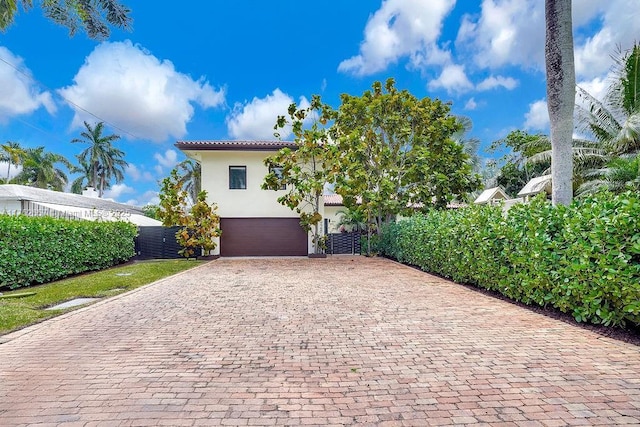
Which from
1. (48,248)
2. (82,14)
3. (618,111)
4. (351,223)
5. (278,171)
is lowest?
(48,248)

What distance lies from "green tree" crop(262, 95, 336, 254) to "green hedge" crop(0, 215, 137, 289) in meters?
7.01

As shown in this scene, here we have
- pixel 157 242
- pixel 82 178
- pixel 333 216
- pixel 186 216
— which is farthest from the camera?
pixel 82 178

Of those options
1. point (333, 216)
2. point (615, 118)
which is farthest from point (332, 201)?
point (615, 118)

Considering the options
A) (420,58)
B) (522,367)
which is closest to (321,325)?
(522,367)

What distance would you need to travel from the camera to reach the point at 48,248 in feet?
33.0

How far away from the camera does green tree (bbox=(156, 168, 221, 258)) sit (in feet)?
50.4

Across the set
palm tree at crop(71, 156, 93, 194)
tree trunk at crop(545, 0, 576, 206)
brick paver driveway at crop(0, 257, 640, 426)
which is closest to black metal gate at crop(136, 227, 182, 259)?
brick paver driveway at crop(0, 257, 640, 426)

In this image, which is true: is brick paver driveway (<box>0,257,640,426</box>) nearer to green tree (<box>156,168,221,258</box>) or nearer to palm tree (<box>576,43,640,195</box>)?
green tree (<box>156,168,221,258</box>)

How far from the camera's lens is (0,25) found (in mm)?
10211

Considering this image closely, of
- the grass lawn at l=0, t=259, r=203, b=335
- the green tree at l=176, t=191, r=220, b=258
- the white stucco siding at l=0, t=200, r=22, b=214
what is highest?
the white stucco siding at l=0, t=200, r=22, b=214

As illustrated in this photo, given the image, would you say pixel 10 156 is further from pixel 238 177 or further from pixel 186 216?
pixel 238 177

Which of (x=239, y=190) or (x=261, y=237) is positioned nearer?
(x=239, y=190)

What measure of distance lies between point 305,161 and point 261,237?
4546 mm

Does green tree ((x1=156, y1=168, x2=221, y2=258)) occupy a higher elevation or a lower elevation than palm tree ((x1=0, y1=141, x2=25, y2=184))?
lower
